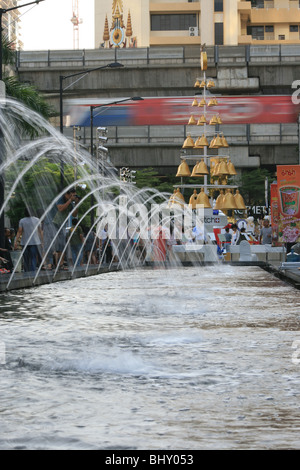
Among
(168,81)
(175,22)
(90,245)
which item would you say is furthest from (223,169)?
(175,22)

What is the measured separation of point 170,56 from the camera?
75500 millimetres

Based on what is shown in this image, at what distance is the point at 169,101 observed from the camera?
73938mm

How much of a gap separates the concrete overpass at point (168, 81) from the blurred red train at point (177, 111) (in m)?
0.69

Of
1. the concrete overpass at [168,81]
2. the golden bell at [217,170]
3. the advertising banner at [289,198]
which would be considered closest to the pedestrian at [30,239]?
the advertising banner at [289,198]

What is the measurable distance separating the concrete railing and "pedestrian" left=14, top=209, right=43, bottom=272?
56.6m

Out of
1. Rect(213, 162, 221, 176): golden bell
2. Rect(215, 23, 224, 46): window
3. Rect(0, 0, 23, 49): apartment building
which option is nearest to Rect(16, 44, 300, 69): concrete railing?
Rect(213, 162, 221, 176): golden bell

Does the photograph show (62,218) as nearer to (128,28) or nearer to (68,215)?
(68,215)

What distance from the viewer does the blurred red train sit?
7325cm

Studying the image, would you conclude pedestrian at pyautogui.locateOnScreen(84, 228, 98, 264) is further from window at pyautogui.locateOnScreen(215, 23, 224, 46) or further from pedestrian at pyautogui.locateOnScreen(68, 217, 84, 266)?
window at pyautogui.locateOnScreen(215, 23, 224, 46)

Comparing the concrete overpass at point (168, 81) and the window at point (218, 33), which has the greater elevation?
the window at point (218, 33)

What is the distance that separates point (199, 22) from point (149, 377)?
350 ft

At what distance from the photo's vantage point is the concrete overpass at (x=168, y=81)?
243 ft

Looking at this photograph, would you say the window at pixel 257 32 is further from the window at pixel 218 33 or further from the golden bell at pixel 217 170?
the golden bell at pixel 217 170
